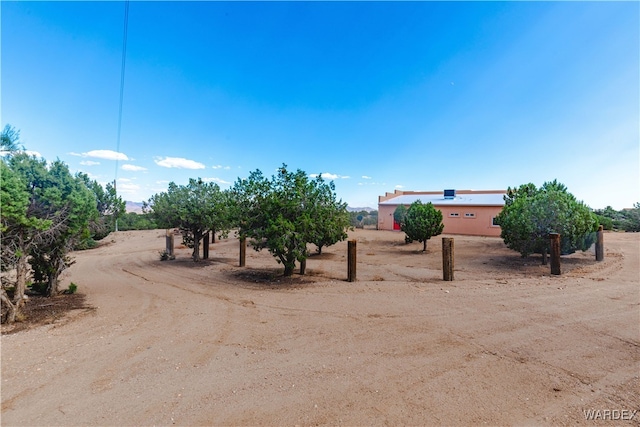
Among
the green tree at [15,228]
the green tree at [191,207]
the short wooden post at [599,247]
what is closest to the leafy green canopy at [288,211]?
the green tree at [191,207]

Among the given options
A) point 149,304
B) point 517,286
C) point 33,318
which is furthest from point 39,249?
point 517,286

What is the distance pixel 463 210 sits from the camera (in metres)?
26.3

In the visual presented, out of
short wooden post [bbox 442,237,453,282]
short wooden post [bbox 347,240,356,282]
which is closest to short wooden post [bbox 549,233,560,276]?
short wooden post [bbox 442,237,453,282]

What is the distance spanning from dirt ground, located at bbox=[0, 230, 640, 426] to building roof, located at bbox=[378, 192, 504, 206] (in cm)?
1850

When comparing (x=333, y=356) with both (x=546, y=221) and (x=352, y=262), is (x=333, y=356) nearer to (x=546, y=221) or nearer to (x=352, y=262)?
(x=352, y=262)

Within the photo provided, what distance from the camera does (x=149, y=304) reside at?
22.3 feet

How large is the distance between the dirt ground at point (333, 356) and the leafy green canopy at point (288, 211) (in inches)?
52.9

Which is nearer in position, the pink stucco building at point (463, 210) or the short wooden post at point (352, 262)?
the short wooden post at point (352, 262)

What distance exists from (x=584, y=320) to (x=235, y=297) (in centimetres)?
739

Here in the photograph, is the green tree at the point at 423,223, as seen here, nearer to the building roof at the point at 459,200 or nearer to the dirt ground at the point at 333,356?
the dirt ground at the point at 333,356

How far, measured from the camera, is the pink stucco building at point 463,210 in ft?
81.5

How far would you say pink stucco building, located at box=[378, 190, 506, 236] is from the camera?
24844mm

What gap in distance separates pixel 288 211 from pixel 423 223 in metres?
10.1

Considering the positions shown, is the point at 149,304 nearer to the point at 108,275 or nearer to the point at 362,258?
the point at 108,275
